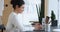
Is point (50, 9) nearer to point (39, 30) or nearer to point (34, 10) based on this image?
point (34, 10)

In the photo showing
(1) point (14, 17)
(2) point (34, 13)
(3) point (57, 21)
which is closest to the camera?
(1) point (14, 17)

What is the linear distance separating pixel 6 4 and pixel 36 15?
687 millimetres

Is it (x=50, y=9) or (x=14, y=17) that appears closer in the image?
(x=14, y=17)

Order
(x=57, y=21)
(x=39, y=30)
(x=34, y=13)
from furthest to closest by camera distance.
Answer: (x=34, y=13), (x=57, y=21), (x=39, y=30)

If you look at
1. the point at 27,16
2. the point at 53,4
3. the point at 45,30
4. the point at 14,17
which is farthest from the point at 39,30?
the point at 53,4

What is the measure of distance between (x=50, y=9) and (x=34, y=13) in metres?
0.37

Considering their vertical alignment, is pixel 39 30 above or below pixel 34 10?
below

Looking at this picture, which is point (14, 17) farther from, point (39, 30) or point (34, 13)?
point (34, 13)

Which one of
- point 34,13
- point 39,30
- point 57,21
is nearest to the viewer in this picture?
point 39,30

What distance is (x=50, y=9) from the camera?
2.94 metres

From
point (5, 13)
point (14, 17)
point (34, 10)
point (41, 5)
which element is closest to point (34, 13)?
point (34, 10)

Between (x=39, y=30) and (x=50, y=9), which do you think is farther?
(x=50, y=9)

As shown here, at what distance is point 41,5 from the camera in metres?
2.95

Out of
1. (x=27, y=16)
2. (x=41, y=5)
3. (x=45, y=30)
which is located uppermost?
(x=41, y=5)
